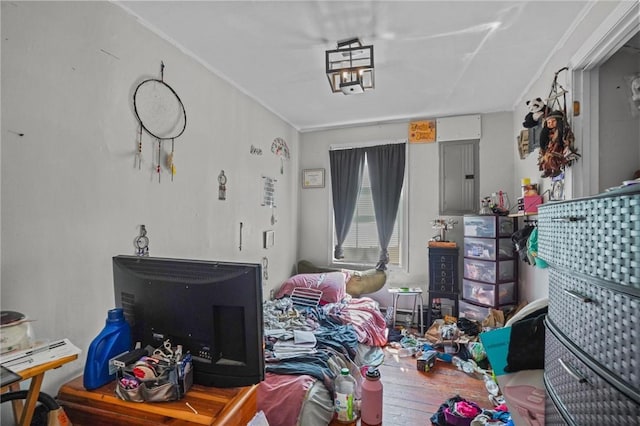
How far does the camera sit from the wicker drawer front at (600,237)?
678 mm

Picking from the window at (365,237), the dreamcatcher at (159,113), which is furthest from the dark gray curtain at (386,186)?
the dreamcatcher at (159,113)

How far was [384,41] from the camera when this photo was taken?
6.60ft

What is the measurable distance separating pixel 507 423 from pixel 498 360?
1.68ft

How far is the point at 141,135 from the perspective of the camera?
71.3 inches

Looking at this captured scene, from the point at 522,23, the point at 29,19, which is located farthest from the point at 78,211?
the point at 522,23

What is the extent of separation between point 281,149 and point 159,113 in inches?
71.8

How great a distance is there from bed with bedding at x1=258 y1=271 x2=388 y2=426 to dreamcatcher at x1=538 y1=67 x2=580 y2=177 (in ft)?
6.47

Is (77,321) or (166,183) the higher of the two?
(166,183)

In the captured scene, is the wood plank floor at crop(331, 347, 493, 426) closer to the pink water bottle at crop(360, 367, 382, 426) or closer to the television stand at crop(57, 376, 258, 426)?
the pink water bottle at crop(360, 367, 382, 426)

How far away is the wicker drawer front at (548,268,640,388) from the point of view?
2.19 ft

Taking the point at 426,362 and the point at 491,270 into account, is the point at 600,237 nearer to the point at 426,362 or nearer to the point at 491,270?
the point at 426,362

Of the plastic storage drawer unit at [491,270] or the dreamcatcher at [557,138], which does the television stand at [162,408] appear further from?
the plastic storage drawer unit at [491,270]

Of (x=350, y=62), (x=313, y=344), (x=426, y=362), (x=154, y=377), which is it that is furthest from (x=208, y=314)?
(x=426, y=362)

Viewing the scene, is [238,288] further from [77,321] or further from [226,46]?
[226,46]
